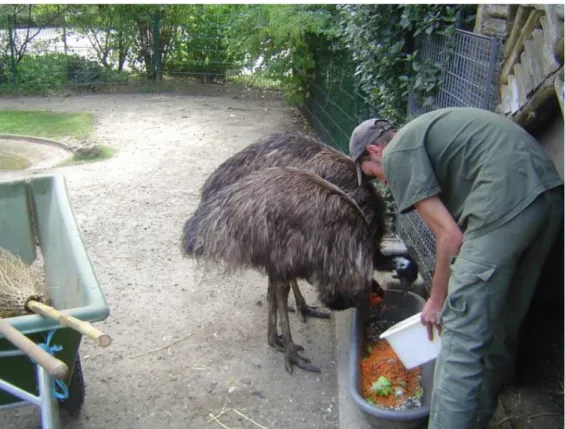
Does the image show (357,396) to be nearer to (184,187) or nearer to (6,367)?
(6,367)

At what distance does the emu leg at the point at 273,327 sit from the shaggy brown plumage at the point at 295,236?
1.11ft

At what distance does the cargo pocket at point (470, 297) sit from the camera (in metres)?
2.44

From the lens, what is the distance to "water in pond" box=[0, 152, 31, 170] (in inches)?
297

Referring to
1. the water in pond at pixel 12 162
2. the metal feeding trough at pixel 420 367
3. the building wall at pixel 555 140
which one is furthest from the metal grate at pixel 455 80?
the water in pond at pixel 12 162

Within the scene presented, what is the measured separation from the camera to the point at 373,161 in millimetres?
3131

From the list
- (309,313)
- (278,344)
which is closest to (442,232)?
(278,344)

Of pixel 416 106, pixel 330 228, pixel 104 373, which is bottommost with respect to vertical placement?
pixel 104 373

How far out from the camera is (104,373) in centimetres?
375

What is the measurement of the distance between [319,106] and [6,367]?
654 centimetres

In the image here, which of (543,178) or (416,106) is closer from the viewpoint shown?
(543,178)

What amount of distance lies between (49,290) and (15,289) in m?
0.57

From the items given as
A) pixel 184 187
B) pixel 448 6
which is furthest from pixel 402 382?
pixel 184 187

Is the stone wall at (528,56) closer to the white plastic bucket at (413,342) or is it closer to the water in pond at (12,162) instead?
the white plastic bucket at (413,342)

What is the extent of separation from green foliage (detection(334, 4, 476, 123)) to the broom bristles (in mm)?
2440
